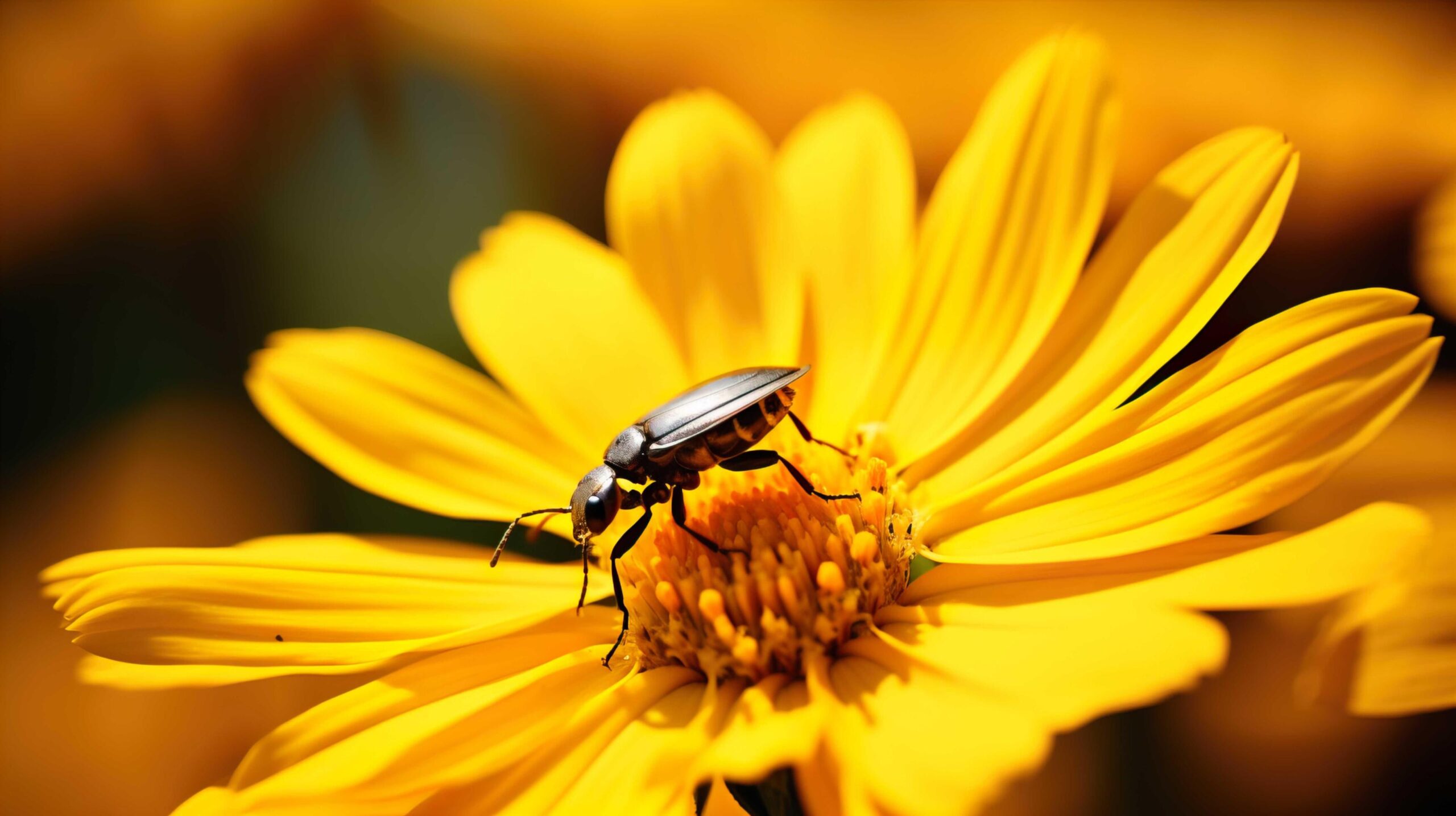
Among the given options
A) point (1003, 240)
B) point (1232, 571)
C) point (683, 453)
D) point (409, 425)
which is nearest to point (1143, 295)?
point (1003, 240)

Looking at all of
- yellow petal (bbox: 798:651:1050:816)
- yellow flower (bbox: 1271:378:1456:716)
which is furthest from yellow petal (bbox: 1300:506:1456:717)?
yellow petal (bbox: 798:651:1050:816)

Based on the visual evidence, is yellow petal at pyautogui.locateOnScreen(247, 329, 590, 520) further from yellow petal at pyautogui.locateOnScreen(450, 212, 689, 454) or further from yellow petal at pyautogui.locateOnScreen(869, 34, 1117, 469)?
yellow petal at pyautogui.locateOnScreen(869, 34, 1117, 469)

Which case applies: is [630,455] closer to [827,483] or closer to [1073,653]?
[827,483]

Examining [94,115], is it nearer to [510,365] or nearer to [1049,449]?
[510,365]

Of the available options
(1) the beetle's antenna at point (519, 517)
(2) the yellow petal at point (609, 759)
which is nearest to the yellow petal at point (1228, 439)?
(2) the yellow petal at point (609, 759)

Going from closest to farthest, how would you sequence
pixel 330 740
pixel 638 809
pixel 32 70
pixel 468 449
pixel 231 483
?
pixel 638 809 → pixel 330 740 → pixel 468 449 → pixel 231 483 → pixel 32 70

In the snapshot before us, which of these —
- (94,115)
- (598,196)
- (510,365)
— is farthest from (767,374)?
(94,115)
